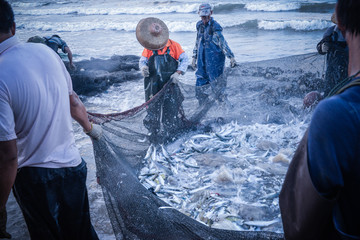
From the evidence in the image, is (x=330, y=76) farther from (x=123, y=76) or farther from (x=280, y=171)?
(x=123, y=76)

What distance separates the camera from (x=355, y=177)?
0.95 m

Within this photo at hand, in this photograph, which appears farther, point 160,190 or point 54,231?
point 160,190

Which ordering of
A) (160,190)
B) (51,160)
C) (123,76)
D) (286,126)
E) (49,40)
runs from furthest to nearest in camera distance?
(123,76)
(49,40)
(286,126)
(160,190)
(51,160)

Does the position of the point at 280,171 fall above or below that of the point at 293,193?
below

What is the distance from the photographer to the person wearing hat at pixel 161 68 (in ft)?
16.2

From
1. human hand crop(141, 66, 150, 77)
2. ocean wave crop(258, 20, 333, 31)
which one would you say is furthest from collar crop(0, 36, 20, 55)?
ocean wave crop(258, 20, 333, 31)

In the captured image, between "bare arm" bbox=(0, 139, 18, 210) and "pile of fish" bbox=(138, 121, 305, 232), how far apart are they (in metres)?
2.20

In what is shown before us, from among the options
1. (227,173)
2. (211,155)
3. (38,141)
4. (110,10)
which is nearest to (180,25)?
(110,10)

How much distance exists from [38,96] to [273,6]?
29.3 metres

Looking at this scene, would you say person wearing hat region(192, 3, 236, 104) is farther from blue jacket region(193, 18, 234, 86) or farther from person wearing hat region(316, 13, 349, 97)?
person wearing hat region(316, 13, 349, 97)

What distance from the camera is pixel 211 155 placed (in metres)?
4.79

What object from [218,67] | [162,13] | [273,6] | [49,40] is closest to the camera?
[218,67]

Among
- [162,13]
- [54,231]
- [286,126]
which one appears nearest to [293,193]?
[54,231]

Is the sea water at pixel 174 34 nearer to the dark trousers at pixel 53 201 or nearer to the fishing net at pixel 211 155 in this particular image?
the fishing net at pixel 211 155
